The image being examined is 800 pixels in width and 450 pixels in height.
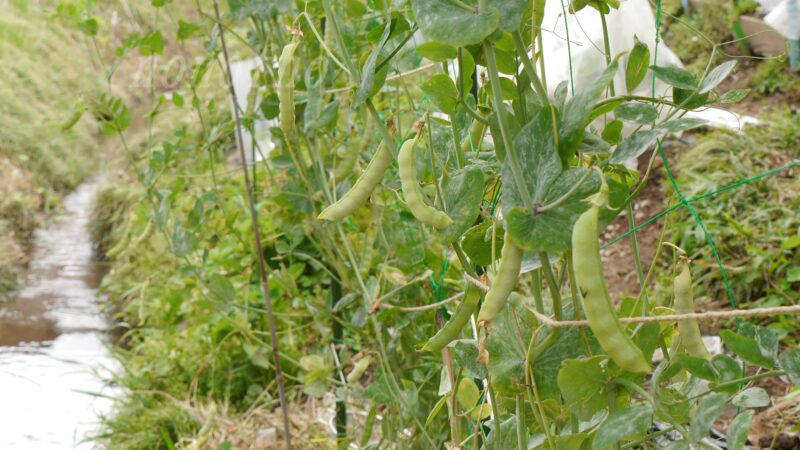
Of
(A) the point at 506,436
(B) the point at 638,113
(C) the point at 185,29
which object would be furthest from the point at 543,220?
(C) the point at 185,29

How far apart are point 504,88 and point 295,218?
1.07 meters

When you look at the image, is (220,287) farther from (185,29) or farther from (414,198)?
(414,198)

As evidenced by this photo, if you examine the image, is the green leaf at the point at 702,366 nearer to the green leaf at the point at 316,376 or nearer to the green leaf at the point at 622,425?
the green leaf at the point at 622,425

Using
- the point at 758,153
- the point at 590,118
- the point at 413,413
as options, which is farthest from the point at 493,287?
the point at 758,153

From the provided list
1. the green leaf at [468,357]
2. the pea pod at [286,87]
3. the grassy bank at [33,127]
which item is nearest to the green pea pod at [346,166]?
the pea pod at [286,87]

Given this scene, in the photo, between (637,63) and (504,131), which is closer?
(504,131)

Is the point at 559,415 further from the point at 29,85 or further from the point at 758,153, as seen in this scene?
the point at 29,85

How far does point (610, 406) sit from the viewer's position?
56 cm

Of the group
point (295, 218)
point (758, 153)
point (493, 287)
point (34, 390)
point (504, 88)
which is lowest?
point (34, 390)

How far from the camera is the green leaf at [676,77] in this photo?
541 millimetres

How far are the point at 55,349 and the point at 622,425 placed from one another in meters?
2.70

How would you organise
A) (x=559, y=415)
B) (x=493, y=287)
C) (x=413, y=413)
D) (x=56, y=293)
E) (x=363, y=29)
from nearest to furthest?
(x=493, y=287), (x=559, y=415), (x=413, y=413), (x=363, y=29), (x=56, y=293)

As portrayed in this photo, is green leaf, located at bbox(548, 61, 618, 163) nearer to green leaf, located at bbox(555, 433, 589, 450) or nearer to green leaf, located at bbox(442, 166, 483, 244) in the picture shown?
green leaf, located at bbox(442, 166, 483, 244)

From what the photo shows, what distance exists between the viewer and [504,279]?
503mm
